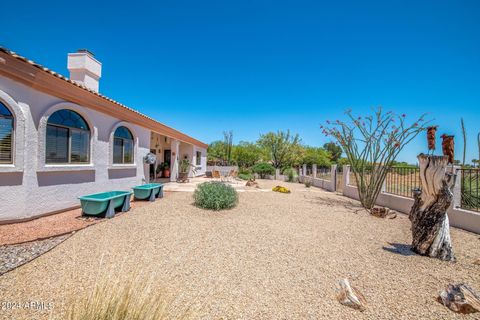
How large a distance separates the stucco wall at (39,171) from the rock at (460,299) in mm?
8236

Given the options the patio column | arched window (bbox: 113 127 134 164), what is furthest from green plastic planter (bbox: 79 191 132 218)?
the patio column

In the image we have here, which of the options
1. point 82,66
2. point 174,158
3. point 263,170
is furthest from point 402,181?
point 263,170

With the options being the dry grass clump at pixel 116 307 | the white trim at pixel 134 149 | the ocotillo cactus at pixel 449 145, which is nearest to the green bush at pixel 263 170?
the white trim at pixel 134 149

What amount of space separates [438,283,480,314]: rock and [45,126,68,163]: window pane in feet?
28.1

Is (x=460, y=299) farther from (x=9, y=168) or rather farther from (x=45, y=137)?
(x=45, y=137)

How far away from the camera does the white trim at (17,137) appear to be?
4984mm

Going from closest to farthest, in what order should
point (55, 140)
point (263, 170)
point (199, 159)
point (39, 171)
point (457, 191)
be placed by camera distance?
point (39, 171), point (55, 140), point (457, 191), point (199, 159), point (263, 170)

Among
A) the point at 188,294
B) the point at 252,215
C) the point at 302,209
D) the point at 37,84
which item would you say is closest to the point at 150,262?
the point at 188,294

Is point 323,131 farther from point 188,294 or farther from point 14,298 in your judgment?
point 14,298

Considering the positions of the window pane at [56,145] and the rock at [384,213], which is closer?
the window pane at [56,145]

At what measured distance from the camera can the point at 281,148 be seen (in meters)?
28.0

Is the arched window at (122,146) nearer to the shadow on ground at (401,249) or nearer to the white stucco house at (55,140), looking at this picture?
the white stucco house at (55,140)

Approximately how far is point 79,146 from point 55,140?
744 millimetres

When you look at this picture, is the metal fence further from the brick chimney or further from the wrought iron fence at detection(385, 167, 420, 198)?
the brick chimney
